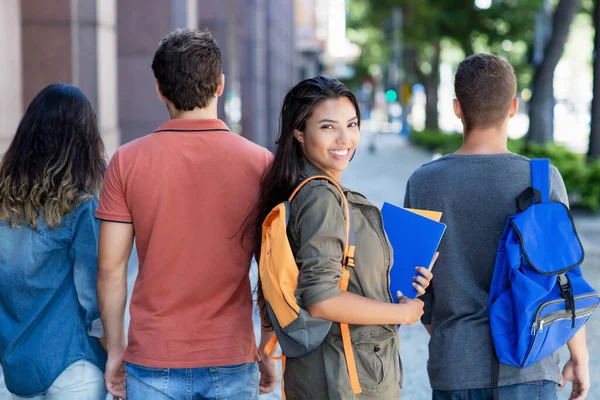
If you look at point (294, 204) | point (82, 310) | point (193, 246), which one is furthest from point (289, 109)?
point (82, 310)

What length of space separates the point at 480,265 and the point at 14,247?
5.52 ft

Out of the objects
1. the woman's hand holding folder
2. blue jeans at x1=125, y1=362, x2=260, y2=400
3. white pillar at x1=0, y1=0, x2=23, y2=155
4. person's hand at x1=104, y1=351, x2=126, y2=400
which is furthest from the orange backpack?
white pillar at x1=0, y1=0, x2=23, y2=155

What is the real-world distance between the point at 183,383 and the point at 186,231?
0.51m

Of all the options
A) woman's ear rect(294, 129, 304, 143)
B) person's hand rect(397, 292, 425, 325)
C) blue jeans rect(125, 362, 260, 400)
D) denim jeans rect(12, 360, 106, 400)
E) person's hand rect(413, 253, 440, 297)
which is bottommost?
denim jeans rect(12, 360, 106, 400)

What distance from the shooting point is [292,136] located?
9.37ft

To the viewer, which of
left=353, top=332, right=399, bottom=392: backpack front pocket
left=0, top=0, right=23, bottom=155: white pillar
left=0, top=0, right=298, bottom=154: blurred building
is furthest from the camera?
Answer: left=0, top=0, right=298, bottom=154: blurred building

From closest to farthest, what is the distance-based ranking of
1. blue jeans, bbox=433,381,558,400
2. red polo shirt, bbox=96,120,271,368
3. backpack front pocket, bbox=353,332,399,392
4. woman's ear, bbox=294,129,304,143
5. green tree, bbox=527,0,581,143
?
backpack front pocket, bbox=353,332,399,392 < woman's ear, bbox=294,129,304,143 < red polo shirt, bbox=96,120,271,368 < blue jeans, bbox=433,381,558,400 < green tree, bbox=527,0,581,143

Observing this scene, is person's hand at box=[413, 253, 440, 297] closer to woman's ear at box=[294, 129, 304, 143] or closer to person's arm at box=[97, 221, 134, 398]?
woman's ear at box=[294, 129, 304, 143]

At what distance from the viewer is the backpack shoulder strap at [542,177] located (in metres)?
3.09

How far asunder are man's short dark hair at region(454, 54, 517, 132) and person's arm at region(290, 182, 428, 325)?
2.69ft

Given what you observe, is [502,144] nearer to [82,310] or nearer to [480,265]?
[480,265]

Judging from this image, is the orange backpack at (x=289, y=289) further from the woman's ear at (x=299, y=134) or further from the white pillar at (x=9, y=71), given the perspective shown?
the white pillar at (x=9, y=71)

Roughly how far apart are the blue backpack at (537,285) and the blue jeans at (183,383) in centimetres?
91

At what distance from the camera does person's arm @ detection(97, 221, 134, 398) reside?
9.92 feet
